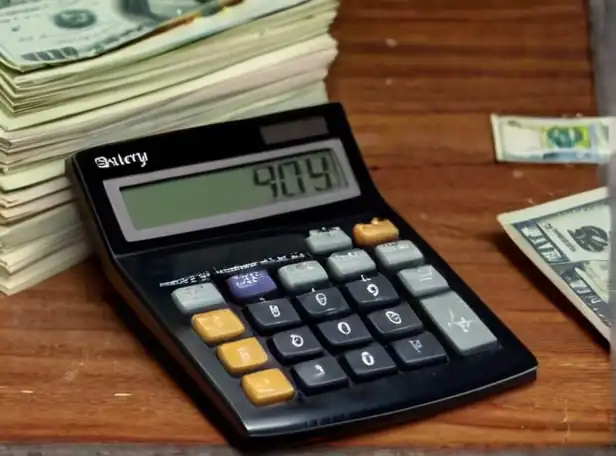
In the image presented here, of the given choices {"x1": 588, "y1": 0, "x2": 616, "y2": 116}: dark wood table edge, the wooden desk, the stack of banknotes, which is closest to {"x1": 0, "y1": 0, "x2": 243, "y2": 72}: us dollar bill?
the stack of banknotes

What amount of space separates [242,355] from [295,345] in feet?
0.08

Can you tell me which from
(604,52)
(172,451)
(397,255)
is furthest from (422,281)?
(604,52)

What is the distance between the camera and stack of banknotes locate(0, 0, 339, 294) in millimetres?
479

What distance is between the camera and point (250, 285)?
465 millimetres

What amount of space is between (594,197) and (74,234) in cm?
28

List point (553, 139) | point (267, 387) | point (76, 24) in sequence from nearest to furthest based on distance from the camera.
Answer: point (267, 387)
point (76, 24)
point (553, 139)

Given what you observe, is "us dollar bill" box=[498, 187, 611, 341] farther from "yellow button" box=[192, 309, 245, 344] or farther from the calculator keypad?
"yellow button" box=[192, 309, 245, 344]

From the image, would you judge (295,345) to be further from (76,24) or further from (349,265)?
(76,24)

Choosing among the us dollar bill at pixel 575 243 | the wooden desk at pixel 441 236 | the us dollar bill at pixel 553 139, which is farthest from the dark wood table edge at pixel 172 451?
the us dollar bill at pixel 553 139

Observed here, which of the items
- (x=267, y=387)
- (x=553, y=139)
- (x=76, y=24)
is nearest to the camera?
(x=267, y=387)

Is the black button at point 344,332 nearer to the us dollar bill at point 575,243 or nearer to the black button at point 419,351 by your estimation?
the black button at point 419,351

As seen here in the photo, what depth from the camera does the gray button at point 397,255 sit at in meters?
0.49

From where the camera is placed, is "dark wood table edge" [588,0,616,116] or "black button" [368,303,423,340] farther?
"dark wood table edge" [588,0,616,116]

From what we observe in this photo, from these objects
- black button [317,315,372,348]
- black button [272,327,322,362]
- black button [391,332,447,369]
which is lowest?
black button [391,332,447,369]
